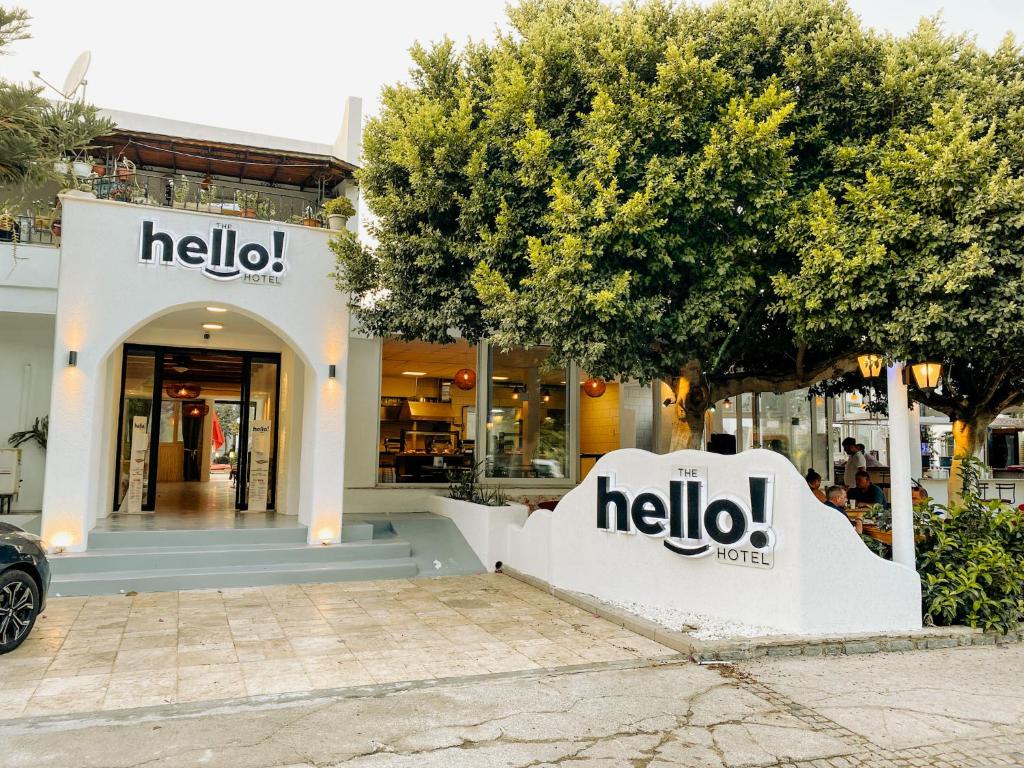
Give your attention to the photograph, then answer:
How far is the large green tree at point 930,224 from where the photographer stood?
6.40m

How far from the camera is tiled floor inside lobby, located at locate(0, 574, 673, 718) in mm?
5047

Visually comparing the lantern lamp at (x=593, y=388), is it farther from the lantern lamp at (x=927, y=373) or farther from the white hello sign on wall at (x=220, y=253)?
the white hello sign on wall at (x=220, y=253)

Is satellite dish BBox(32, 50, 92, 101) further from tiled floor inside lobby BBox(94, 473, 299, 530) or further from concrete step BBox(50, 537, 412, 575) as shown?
concrete step BBox(50, 537, 412, 575)

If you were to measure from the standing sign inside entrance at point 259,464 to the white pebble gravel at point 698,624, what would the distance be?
6849 millimetres

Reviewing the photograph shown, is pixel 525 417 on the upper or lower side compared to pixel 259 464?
upper

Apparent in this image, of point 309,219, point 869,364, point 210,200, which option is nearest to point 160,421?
point 210,200

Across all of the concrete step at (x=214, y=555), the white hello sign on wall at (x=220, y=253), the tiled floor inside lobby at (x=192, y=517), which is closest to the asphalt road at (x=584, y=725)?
the concrete step at (x=214, y=555)

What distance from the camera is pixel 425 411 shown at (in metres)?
13.9

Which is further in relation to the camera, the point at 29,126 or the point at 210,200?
the point at 210,200

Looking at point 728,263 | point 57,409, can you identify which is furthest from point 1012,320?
point 57,409

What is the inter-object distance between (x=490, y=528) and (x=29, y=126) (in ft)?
22.2

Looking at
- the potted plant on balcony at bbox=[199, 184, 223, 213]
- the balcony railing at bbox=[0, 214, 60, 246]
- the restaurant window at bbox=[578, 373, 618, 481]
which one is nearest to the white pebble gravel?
the restaurant window at bbox=[578, 373, 618, 481]

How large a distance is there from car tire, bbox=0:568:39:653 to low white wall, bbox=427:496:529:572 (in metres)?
5.34

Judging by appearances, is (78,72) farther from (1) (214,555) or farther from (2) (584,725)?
(2) (584,725)
